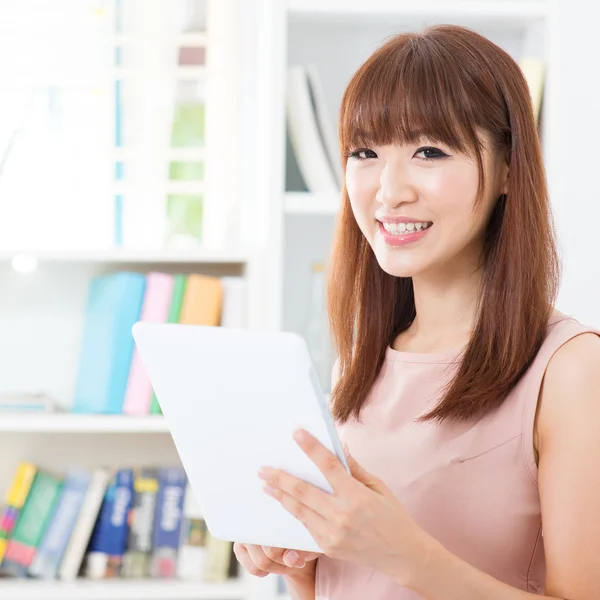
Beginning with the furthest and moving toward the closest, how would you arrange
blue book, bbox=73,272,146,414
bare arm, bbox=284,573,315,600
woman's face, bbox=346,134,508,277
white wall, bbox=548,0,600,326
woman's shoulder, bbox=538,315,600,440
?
blue book, bbox=73,272,146,414
white wall, bbox=548,0,600,326
bare arm, bbox=284,573,315,600
woman's face, bbox=346,134,508,277
woman's shoulder, bbox=538,315,600,440

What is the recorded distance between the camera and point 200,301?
2.16 metres

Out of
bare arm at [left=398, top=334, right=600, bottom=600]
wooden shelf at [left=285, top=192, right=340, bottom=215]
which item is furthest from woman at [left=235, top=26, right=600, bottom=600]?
wooden shelf at [left=285, top=192, right=340, bottom=215]

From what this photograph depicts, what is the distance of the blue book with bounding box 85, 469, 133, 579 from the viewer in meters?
2.16

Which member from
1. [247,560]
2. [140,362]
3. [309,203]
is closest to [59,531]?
[140,362]

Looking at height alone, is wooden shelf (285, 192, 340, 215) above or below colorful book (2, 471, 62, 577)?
above

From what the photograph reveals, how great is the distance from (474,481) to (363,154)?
1.33ft

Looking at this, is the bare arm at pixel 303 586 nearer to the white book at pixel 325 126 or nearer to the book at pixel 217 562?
the book at pixel 217 562

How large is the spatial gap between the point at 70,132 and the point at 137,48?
11.5 inches

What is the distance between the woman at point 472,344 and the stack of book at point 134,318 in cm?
105

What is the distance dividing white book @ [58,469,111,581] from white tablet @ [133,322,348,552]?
4.16ft

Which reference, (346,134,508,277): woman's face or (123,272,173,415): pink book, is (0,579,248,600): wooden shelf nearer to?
(123,272,173,415): pink book

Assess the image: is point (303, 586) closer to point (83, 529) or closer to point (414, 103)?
point (414, 103)

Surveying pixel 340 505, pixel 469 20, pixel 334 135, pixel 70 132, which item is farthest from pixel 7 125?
pixel 340 505

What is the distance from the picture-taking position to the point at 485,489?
1.02 m
